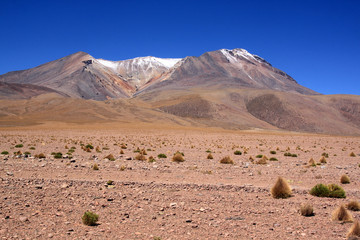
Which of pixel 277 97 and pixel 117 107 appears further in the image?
pixel 277 97

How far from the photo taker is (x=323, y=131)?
365 feet

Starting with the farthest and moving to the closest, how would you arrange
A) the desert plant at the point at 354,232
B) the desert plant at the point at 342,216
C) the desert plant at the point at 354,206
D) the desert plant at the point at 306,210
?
the desert plant at the point at 354,206 < the desert plant at the point at 306,210 < the desert plant at the point at 342,216 < the desert plant at the point at 354,232

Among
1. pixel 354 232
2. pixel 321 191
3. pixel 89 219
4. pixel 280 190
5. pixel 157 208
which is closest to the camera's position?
pixel 354 232

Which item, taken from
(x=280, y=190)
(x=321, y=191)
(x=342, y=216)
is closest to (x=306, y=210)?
(x=342, y=216)

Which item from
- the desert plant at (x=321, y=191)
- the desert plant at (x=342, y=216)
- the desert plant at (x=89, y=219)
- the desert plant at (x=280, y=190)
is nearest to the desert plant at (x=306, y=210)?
the desert plant at (x=342, y=216)

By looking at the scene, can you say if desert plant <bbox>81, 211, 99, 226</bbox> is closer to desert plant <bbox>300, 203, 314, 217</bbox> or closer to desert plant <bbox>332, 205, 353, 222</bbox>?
desert plant <bbox>300, 203, 314, 217</bbox>

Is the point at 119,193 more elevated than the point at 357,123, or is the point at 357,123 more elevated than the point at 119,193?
the point at 357,123

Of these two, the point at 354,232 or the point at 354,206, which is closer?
the point at 354,232

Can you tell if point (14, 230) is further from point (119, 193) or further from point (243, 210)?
point (243, 210)

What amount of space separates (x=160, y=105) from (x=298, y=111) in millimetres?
55606

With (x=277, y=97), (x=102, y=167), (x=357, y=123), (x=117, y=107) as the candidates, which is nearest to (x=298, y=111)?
(x=277, y=97)

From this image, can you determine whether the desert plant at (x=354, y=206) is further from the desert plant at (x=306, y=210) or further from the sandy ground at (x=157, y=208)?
the desert plant at (x=306, y=210)

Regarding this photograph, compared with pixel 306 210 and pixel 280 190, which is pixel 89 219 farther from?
pixel 280 190

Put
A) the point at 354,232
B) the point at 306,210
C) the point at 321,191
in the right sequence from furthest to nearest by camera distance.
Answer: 1. the point at 321,191
2. the point at 306,210
3. the point at 354,232
